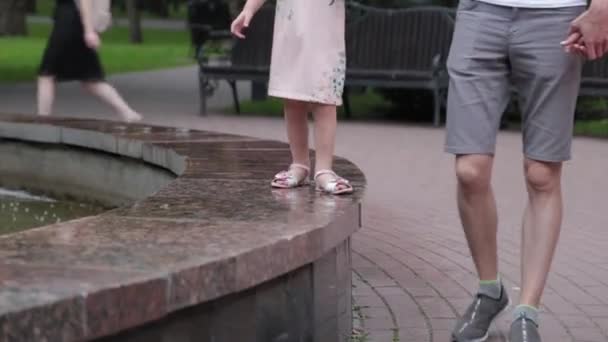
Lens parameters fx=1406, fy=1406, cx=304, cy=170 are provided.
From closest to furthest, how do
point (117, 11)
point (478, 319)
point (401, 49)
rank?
point (478, 319) < point (401, 49) < point (117, 11)

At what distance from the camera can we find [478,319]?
200 inches

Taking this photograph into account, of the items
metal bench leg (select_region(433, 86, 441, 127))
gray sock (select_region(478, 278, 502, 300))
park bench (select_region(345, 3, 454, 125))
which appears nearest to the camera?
gray sock (select_region(478, 278, 502, 300))

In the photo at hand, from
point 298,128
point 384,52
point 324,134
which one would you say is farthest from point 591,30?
point 384,52

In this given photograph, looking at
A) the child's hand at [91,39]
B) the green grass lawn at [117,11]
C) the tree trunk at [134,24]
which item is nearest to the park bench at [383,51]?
the child's hand at [91,39]

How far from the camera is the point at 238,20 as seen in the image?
5320mm

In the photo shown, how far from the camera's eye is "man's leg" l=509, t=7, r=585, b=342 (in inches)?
188

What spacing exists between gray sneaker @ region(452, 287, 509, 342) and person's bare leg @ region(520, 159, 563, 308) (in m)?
0.18

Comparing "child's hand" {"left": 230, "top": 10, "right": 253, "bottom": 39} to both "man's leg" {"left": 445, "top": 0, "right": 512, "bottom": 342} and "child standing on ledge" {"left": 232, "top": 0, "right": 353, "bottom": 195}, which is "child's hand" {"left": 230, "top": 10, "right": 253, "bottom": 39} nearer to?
"child standing on ledge" {"left": 232, "top": 0, "right": 353, "bottom": 195}

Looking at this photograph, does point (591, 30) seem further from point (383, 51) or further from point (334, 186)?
point (383, 51)

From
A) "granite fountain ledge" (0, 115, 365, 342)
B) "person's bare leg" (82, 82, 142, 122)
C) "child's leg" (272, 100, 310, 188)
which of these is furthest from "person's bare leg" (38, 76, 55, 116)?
"child's leg" (272, 100, 310, 188)

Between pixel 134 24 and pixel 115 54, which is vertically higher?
pixel 115 54

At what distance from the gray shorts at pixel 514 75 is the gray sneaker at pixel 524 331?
0.57 metres

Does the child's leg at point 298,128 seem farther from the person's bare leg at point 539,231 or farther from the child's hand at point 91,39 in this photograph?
the child's hand at point 91,39

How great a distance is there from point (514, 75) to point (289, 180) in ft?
3.40
